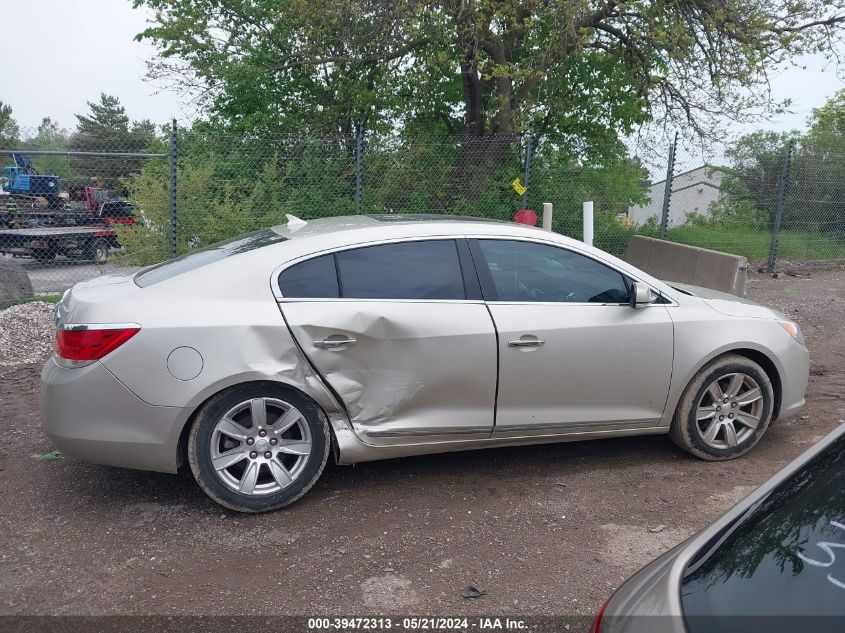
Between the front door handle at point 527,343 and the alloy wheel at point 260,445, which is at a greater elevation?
the front door handle at point 527,343

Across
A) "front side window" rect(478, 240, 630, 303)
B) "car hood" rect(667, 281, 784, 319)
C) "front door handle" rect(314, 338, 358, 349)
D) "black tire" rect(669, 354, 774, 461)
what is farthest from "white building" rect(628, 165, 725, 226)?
"front door handle" rect(314, 338, 358, 349)

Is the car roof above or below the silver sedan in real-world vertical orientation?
above

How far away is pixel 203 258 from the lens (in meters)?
4.48

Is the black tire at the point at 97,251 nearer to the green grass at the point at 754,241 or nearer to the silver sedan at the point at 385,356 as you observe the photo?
the silver sedan at the point at 385,356

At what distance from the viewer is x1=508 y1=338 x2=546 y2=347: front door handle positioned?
4.31m

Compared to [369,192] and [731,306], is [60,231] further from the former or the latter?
[731,306]

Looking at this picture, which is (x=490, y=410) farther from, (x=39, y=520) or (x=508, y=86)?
(x=508, y=86)

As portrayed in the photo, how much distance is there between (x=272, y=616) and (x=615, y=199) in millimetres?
10923

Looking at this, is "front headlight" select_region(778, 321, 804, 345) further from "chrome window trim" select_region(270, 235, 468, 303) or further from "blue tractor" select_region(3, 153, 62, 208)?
"blue tractor" select_region(3, 153, 62, 208)

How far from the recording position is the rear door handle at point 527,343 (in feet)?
14.1

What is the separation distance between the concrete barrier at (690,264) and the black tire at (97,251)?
7.83 metres

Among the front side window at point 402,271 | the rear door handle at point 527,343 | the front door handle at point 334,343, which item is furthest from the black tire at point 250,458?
the rear door handle at point 527,343

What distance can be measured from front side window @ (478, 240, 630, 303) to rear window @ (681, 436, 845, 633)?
8.60 ft

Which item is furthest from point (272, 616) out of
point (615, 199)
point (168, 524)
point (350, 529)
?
point (615, 199)
